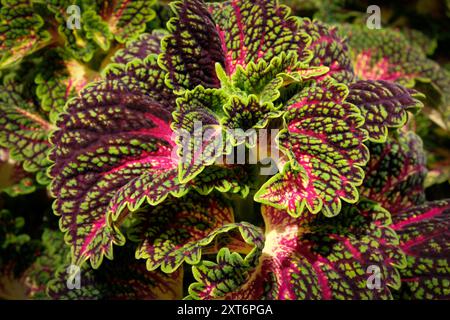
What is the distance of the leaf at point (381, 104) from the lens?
98 cm

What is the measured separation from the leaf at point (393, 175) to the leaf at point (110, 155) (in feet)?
1.34

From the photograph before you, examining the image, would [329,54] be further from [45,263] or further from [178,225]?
[45,263]

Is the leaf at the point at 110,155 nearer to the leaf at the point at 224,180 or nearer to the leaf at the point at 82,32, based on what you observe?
the leaf at the point at 224,180

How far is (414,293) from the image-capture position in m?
1.07

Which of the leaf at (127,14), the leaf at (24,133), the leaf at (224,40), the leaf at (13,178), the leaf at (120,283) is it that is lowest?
the leaf at (120,283)

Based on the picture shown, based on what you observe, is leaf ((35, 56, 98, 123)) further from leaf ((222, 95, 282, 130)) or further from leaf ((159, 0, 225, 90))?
leaf ((222, 95, 282, 130))

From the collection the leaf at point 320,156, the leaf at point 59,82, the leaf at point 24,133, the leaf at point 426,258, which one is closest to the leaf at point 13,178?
the leaf at point 24,133

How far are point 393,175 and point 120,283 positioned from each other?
22.2 inches

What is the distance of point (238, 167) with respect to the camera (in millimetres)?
986

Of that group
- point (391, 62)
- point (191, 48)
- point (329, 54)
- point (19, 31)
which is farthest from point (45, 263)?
point (391, 62)

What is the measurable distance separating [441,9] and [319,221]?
0.99 m

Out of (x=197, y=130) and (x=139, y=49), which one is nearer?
(x=197, y=130)

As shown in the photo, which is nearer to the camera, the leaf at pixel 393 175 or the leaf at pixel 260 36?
the leaf at pixel 260 36
